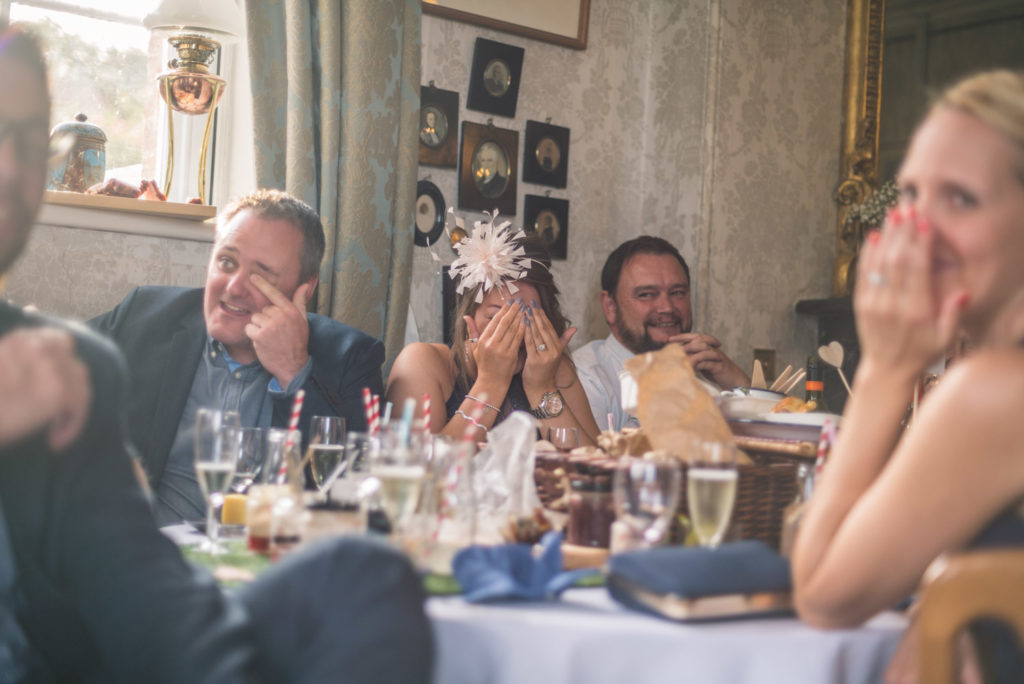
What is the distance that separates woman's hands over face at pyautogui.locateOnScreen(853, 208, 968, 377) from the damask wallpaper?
250 centimetres

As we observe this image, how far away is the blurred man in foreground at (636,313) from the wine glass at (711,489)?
6.88 ft

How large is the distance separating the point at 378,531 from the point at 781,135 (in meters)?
3.34

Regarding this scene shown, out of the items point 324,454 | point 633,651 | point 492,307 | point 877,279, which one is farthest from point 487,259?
point 633,651

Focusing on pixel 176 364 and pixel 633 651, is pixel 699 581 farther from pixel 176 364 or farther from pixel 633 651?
pixel 176 364

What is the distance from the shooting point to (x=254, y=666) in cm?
100

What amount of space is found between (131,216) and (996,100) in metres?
2.32

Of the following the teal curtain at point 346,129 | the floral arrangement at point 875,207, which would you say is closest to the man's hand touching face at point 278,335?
the teal curtain at point 346,129

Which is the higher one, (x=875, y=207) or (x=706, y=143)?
(x=706, y=143)

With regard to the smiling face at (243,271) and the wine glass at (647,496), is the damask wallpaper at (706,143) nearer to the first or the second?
the smiling face at (243,271)

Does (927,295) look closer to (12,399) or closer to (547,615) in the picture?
(547,615)

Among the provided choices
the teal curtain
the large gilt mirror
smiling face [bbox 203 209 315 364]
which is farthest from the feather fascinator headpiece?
the large gilt mirror

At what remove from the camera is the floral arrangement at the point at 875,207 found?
13.5ft

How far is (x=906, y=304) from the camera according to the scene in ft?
3.74

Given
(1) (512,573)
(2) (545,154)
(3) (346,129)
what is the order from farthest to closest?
(2) (545,154) < (3) (346,129) < (1) (512,573)
